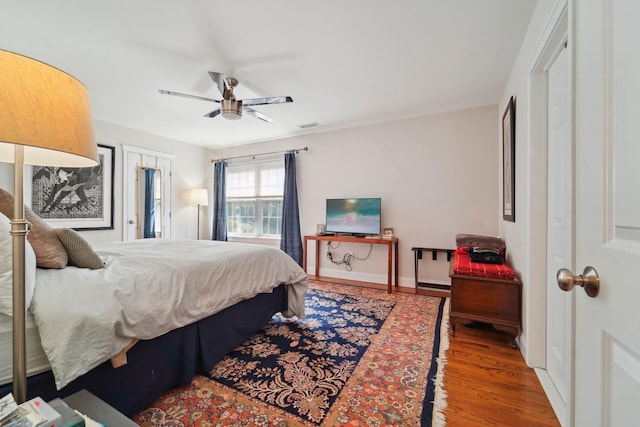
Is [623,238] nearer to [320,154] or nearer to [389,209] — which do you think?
[389,209]

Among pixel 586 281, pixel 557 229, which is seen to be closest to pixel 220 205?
pixel 557 229

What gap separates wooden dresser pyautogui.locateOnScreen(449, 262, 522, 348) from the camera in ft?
6.71

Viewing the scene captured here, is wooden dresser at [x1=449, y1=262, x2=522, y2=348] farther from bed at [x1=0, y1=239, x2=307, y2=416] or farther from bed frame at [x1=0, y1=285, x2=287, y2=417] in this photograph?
bed frame at [x1=0, y1=285, x2=287, y2=417]

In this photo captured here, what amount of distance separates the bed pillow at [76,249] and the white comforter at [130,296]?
6 centimetres

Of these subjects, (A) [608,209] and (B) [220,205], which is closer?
(A) [608,209]

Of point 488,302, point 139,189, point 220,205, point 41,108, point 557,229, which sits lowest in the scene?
point 488,302

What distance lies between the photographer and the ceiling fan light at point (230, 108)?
2.52 metres

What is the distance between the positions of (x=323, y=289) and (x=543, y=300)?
2.44 m

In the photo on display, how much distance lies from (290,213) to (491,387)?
3.53m

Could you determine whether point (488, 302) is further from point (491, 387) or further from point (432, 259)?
point (432, 259)

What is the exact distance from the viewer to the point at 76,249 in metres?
1.53

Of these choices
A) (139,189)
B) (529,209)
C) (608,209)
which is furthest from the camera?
(139,189)

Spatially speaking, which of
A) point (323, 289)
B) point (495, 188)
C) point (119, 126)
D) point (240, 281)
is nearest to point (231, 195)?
point (119, 126)

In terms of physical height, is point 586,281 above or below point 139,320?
above
